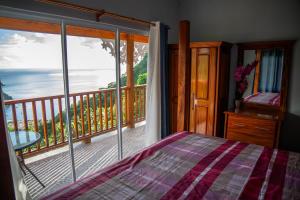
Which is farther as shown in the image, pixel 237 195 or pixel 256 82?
pixel 256 82

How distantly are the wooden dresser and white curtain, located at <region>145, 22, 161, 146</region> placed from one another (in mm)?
1031

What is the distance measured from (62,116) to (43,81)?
659 mm

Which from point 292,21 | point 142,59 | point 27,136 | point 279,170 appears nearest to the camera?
point 279,170

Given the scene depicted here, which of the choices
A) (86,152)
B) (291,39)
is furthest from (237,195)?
(86,152)

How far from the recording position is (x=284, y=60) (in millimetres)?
2738

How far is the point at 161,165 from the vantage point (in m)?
1.56

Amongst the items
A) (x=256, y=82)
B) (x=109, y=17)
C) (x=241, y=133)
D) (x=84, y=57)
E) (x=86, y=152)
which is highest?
(x=109, y=17)

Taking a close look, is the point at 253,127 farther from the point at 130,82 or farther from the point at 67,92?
the point at 130,82

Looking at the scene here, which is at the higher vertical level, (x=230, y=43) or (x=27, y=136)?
(x=230, y=43)

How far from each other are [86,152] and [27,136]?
1166 millimetres

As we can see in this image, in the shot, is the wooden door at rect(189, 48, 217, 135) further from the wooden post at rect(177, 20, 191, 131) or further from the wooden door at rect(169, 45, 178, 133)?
the wooden post at rect(177, 20, 191, 131)

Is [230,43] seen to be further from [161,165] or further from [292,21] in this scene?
[161,165]

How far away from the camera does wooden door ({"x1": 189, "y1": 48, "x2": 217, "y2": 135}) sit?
2.96m

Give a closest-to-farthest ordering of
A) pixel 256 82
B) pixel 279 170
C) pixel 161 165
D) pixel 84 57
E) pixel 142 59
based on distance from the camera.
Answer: pixel 279 170 → pixel 161 165 → pixel 256 82 → pixel 84 57 → pixel 142 59
